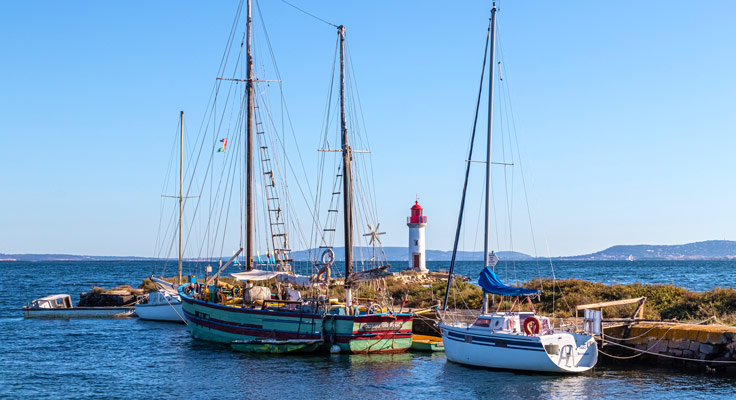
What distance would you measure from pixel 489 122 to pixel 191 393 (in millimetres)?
14855

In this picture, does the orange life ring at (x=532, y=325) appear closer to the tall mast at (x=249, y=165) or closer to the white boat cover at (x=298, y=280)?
the white boat cover at (x=298, y=280)

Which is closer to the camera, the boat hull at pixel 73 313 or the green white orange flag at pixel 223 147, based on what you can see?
the green white orange flag at pixel 223 147

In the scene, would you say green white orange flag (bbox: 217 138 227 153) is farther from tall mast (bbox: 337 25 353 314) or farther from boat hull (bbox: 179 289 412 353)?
boat hull (bbox: 179 289 412 353)

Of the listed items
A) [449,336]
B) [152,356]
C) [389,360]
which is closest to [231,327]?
[152,356]

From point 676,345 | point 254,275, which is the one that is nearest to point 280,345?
point 254,275

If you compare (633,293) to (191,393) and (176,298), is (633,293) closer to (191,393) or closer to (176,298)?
(191,393)

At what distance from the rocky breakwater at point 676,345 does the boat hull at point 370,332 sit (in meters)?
7.95

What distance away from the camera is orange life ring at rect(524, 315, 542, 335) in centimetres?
2398

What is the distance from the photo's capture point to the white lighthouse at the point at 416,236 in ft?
216

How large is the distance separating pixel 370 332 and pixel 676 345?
1144 cm

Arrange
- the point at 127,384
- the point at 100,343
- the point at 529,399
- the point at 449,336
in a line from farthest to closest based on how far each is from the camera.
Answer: the point at 100,343 → the point at 449,336 → the point at 127,384 → the point at 529,399

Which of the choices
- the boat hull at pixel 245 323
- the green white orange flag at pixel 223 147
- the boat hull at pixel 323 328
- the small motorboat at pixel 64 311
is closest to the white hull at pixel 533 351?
the boat hull at pixel 323 328

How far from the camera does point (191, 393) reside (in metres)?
22.5

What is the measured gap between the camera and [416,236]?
220ft
